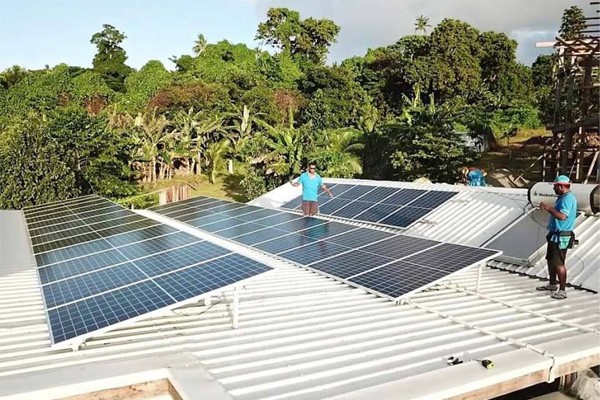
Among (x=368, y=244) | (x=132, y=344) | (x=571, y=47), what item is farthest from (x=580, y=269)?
(x=571, y=47)

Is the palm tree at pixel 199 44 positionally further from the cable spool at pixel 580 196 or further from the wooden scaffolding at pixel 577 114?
the cable spool at pixel 580 196

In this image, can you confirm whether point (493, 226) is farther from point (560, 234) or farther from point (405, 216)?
point (560, 234)

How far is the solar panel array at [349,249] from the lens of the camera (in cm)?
859

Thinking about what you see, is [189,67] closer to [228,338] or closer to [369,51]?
[369,51]

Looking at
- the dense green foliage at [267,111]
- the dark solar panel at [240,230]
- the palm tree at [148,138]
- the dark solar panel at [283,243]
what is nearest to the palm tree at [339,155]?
the dense green foliage at [267,111]

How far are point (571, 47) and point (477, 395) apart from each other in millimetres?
23748

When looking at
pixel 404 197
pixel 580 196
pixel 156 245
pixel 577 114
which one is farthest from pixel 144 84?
pixel 580 196

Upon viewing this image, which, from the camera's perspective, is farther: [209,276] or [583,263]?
[583,263]

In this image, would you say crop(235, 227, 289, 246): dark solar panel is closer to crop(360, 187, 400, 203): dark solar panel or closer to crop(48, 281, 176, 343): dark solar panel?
crop(360, 187, 400, 203): dark solar panel

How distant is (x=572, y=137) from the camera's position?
2908cm

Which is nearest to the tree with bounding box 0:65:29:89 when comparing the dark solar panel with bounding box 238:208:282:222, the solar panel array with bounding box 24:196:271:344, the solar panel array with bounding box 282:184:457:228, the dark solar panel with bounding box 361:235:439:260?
the solar panel array with bounding box 282:184:457:228

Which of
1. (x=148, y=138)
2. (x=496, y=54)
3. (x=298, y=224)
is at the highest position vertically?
(x=496, y=54)

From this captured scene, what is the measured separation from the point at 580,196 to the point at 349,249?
4.92 m

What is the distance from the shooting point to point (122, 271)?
799 centimetres
